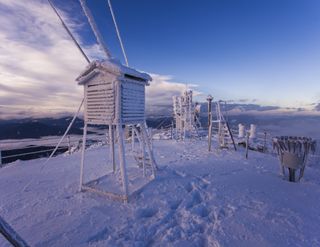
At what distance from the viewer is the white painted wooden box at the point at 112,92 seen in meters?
5.84

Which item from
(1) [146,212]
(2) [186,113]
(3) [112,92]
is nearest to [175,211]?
(1) [146,212]

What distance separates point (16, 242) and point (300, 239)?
15.0 ft

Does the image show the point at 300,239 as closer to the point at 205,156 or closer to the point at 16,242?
the point at 16,242

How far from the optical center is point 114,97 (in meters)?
5.91

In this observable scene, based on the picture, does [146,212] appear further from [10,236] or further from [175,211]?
[10,236]

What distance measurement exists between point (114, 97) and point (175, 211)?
3294 mm

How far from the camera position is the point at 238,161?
10.2 metres

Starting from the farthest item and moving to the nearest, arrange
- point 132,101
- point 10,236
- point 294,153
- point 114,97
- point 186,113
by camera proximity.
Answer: point 186,113
point 294,153
point 132,101
point 114,97
point 10,236

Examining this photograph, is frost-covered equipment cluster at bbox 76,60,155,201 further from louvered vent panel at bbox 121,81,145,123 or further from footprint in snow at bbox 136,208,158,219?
footprint in snow at bbox 136,208,158,219

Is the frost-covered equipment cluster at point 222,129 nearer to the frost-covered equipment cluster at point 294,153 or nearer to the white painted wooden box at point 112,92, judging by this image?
the frost-covered equipment cluster at point 294,153

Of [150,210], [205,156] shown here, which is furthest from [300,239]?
[205,156]

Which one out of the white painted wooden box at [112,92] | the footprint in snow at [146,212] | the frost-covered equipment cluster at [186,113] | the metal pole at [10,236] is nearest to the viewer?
the metal pole at [10,236]

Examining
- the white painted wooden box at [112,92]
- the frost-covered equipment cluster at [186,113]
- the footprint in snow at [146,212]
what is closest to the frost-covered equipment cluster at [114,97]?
the white painted wooden box at [112,92]

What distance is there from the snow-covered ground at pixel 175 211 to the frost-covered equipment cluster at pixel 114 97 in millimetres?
816
